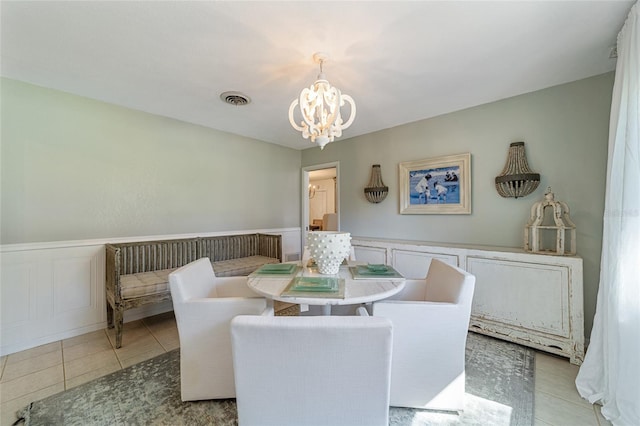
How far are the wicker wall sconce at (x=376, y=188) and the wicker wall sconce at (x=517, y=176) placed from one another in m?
1.39

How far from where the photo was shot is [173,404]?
5.19 ft

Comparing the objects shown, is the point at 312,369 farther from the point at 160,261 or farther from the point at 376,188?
the point at 376,188

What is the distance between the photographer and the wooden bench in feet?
7.64

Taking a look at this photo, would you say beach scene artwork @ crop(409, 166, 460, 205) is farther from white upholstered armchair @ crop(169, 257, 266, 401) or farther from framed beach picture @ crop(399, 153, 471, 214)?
white upholstered armchair @ crop(169, 257, 266, 401)

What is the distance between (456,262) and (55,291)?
156 inches

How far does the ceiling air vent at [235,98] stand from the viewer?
2.54 metres

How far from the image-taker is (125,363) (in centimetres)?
203

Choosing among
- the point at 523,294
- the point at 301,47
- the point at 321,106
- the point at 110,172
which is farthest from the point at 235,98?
the point at 523,294

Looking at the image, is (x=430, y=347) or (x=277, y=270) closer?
(x=430, y=347)

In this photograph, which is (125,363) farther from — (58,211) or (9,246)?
(58,211)

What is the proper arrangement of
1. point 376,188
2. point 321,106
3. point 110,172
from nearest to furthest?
1. point 321,106
2. point 110,172
3. point 376,188

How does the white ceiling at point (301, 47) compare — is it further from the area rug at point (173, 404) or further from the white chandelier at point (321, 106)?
the area rug at point (173, 404)

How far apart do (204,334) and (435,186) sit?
2930 millimetres

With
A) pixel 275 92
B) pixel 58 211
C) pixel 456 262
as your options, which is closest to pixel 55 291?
pixel 58 211
